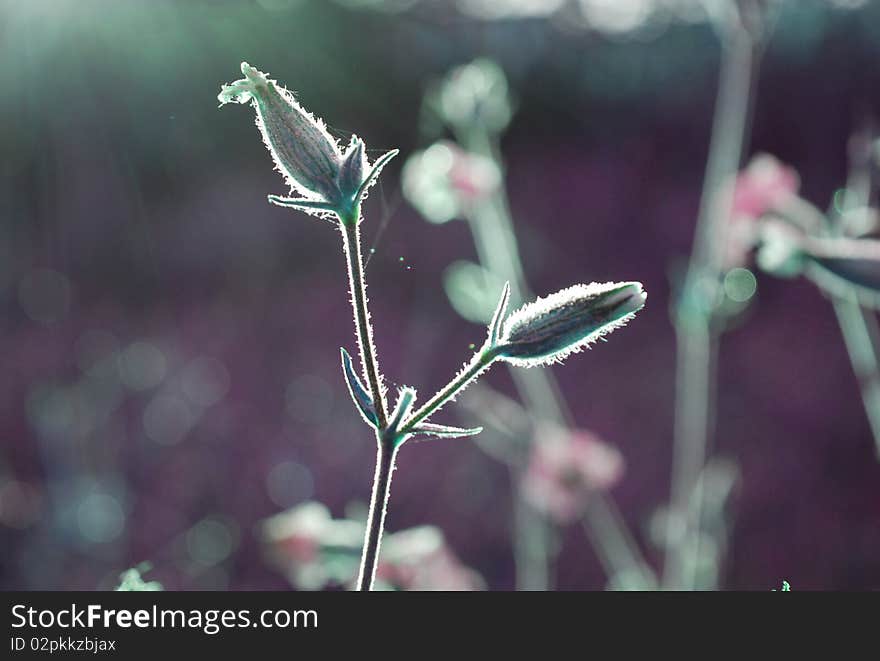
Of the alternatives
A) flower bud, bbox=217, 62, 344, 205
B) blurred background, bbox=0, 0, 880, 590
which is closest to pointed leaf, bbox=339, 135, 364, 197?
flower bud, bbox=217, 62, 344, 205

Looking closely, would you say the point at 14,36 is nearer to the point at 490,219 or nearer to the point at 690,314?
the point at 490,219

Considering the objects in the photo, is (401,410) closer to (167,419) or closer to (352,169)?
(352,169)

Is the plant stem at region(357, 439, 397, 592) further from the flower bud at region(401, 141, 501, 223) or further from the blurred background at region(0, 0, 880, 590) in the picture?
the blurred background at region(0, 0, 880, 590)

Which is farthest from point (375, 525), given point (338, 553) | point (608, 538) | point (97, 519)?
point (97, 519)

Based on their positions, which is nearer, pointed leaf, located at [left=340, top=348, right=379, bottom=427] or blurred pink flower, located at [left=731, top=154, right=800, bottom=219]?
pointed leaf, located at [left=340, top=348, right=379, bottom=427]

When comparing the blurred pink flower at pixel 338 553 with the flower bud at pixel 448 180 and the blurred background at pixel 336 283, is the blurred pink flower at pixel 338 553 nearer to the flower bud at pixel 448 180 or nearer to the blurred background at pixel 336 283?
the flower bud at pixel 448 180

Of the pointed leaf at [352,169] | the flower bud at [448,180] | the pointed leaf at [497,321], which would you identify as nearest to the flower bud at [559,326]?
the pointed leaf at [497,321]
